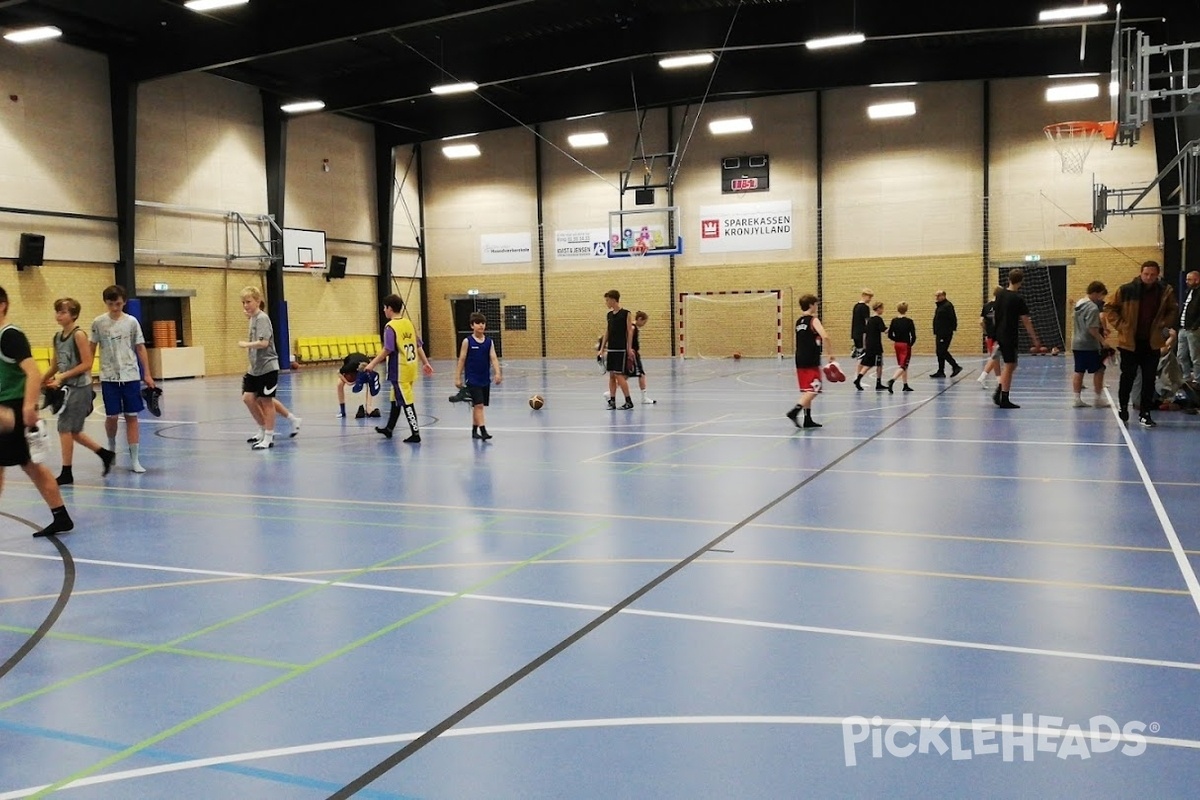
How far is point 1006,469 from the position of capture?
29.6 feet

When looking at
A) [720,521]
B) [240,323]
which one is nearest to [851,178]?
[240,323]

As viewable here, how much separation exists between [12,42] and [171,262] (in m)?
6.80

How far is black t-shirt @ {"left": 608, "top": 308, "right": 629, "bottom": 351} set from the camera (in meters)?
15.2

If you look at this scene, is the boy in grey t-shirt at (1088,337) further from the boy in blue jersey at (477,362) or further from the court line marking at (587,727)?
the court line marking at (587,727)

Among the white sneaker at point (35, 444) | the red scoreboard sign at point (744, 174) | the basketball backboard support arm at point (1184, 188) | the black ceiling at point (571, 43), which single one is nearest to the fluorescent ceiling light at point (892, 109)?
the black ceiling at point (571, 43)

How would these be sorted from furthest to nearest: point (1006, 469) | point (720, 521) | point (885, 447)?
point (885, 447), point (1006, 469), point (720, 521)

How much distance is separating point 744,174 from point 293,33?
16.4 meters

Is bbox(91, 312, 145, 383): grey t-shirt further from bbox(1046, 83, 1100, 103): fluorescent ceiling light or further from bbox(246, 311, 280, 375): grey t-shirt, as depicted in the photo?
bbox(1046, 83, 1100, 103): fluorescent ceiling light

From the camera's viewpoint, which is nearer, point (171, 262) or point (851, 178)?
point (171, 262)

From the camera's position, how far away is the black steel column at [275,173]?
3055cm

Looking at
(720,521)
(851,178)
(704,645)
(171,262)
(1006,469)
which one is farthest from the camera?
(851,178)

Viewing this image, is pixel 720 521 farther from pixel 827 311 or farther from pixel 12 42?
pixel 827 311

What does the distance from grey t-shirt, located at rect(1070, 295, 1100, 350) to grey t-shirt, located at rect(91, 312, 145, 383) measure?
11.8 m

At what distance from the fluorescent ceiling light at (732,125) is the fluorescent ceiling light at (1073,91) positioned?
30.3 ft
